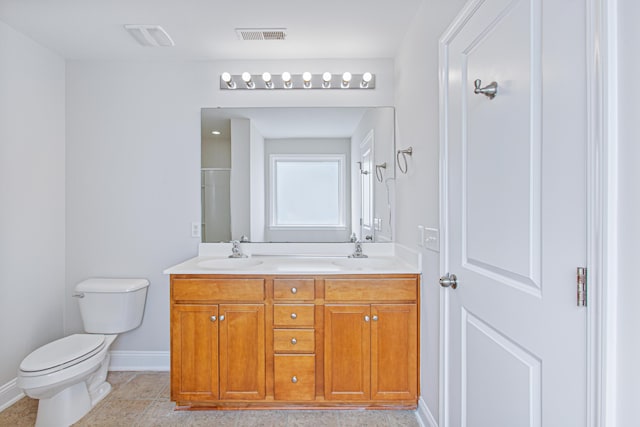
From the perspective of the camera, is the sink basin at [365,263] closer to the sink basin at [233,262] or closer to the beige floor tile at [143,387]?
the sink basin at [233,262]

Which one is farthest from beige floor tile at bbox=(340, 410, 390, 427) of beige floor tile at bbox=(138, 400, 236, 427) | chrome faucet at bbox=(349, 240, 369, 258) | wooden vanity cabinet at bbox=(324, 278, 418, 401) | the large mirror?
the large mirror

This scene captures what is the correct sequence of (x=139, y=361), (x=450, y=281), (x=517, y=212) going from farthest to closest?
(x=139, y=361), (x=450, y=281), (x=517, y=212)

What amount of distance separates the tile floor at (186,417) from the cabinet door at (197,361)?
0.13m

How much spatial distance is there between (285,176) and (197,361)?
134 cm

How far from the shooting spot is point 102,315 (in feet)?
8.43

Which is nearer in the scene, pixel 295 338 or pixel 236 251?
pixel 295 338

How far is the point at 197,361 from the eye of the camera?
2178 millimetres

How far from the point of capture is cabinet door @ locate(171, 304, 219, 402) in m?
2.18

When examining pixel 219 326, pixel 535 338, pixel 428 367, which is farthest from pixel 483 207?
pixel 219 326

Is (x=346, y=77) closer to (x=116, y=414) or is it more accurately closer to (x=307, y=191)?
(x=307, y=191)

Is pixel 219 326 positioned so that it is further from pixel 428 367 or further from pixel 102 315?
pixel 428 367

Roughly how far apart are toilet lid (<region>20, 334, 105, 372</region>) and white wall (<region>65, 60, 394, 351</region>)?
22.3 inches

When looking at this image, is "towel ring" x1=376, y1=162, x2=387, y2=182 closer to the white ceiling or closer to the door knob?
the white ceiling

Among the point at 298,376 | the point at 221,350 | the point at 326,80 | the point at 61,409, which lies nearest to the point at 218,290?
the point at 221,350
